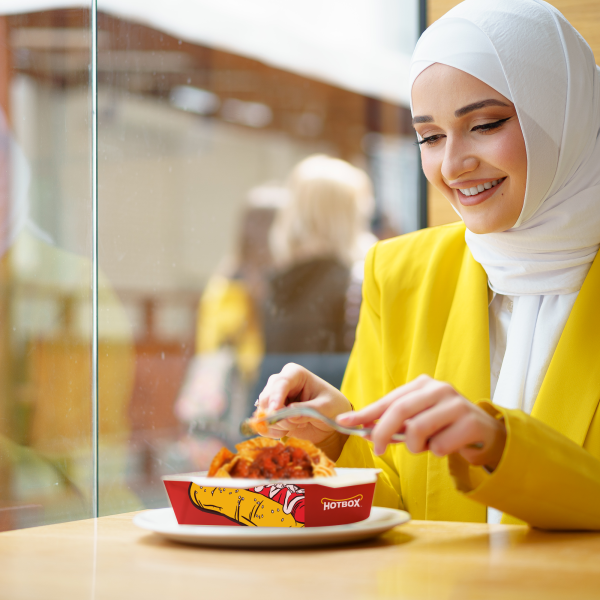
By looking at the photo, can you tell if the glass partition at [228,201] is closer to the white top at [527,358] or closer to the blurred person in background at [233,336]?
the blurred person in background at [233,336]

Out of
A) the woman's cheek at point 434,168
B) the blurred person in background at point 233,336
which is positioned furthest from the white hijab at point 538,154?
the blurred person in background at point 233,336

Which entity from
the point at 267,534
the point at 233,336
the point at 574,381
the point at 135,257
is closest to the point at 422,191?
the point at 135,257

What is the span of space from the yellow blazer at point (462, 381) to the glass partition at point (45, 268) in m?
0.46


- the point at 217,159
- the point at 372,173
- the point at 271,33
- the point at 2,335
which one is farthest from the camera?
the point at 217,159

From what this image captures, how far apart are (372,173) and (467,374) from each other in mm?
4279

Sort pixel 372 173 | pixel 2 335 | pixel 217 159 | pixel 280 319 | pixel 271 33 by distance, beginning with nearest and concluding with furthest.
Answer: pixel 2 335
pixel 280 319
pixel 271 33
pixel 372 173
pixel 217 159

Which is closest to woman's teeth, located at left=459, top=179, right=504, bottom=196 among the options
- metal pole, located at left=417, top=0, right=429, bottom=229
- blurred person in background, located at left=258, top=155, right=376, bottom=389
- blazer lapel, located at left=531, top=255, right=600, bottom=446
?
blazer lapel, located at left=531, top=255, right=600, bottom=446

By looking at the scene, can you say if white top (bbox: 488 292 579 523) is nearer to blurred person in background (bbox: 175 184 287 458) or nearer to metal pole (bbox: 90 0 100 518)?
metal pole (bbox: 90 0 100 518)

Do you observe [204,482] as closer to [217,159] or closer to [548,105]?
[548,105]

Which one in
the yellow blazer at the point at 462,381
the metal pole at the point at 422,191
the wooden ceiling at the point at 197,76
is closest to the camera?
the yellow blazer at the point at 462,381

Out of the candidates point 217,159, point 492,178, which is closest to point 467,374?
point 492,178

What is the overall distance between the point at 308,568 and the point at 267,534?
7 cm

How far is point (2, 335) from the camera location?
3.67 ft

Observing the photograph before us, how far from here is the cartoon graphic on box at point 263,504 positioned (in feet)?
2.32
